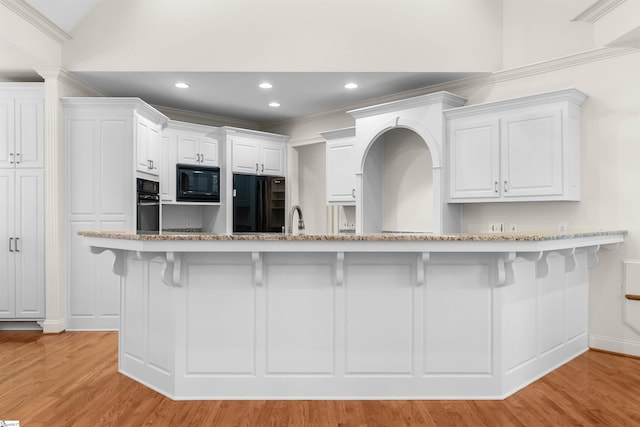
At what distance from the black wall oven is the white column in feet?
2.55

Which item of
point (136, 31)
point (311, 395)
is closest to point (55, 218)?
point (136, 31)

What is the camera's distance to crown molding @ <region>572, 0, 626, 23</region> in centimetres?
295

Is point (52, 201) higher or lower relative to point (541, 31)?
lower

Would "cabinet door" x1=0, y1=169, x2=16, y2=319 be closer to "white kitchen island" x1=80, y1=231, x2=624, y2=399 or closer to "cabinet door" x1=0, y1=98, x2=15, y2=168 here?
"cabinet door" x1=0, y1=98, x2=15, y2=168

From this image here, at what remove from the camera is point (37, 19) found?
4.14 metres

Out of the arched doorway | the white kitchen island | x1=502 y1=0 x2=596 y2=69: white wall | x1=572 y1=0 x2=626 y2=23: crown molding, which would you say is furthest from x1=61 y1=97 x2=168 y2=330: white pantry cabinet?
x1=572 y1=0 x2=626 y2=23: crown molding

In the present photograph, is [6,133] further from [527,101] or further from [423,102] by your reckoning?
[527,101]

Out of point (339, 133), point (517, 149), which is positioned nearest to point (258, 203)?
point (339, 133)

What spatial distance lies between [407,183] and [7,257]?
4503 mm

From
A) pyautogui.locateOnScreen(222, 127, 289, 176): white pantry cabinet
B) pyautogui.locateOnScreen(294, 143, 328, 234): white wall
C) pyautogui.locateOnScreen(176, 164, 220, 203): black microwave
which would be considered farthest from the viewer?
pyautogui.locateOnScreen(294, 143, 328, 234): white wall

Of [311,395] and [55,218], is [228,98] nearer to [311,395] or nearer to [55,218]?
[55,218]

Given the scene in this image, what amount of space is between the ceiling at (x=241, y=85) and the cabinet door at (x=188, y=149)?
45 cm

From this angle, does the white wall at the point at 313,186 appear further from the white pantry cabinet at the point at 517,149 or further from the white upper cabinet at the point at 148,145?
the white pantry cabinet at the point at 517,149

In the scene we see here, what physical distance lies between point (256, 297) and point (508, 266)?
5.18 feet
